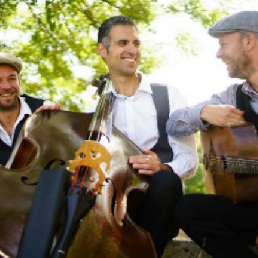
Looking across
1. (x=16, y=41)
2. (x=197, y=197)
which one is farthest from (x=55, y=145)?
(x=16, y=41)

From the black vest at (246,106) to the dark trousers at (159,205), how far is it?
56 centimetres

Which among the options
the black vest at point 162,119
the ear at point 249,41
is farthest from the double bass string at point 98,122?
the ear at point 249,41

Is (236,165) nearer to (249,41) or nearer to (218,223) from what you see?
(218,223)

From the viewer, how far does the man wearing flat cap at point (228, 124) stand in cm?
256

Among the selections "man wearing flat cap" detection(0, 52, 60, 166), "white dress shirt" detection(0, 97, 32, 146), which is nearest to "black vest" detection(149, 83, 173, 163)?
"man wearing flat cap" detection(0, 52, 60, 166)

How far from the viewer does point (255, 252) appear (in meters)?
2.65

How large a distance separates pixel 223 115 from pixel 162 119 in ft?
1.52

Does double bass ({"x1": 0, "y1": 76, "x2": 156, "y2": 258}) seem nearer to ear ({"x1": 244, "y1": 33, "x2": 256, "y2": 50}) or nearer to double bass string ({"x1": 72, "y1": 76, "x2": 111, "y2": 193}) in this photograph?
double bass string ({"x1": 72, "y1": 76, "x2": 111, "y2": 193})

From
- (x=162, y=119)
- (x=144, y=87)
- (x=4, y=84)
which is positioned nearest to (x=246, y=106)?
(x=162, y=119)

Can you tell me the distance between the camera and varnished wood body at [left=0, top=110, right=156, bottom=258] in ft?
7.29

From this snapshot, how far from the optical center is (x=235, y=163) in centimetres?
267

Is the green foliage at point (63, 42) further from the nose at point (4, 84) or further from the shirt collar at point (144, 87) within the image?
the shirt collar at point (144, 87)

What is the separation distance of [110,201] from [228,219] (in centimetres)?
60

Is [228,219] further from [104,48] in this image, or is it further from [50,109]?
[104,48]
